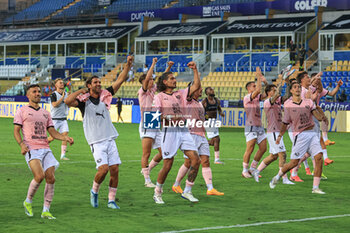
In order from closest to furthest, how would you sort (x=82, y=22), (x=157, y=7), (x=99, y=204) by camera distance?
(x=99, y=204) < (x=157, y=7) < (x=82, y=22)

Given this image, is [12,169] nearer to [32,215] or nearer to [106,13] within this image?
[32,215]

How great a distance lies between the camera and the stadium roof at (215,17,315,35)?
165ft

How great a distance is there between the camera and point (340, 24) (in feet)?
→ 156

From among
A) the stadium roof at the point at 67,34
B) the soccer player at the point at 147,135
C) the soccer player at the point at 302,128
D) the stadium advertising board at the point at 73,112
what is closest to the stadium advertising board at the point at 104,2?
the stadium roof at the point at 67,34

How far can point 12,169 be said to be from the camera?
16.0 m

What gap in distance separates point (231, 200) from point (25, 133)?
398 cm

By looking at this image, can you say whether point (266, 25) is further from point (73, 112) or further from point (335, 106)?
point (335, 106)

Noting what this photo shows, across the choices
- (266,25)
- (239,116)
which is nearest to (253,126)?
(239,116)

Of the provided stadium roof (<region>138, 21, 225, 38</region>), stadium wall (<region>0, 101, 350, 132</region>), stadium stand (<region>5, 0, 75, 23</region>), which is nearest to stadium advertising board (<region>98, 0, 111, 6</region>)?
stadium stand (<region>5, 0, 75, 23</region>)

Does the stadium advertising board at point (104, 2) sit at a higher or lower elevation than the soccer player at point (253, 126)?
higher

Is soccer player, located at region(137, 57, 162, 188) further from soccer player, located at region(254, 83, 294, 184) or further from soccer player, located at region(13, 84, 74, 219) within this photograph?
soccer player, located at region(13, 84, 74, 219)

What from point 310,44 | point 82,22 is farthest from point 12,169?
point 82,22

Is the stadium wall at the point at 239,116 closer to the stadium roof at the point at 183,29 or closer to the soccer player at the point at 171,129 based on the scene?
the stadium roof at the point at 183,29

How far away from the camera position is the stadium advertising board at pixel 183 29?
55875 millimetres
